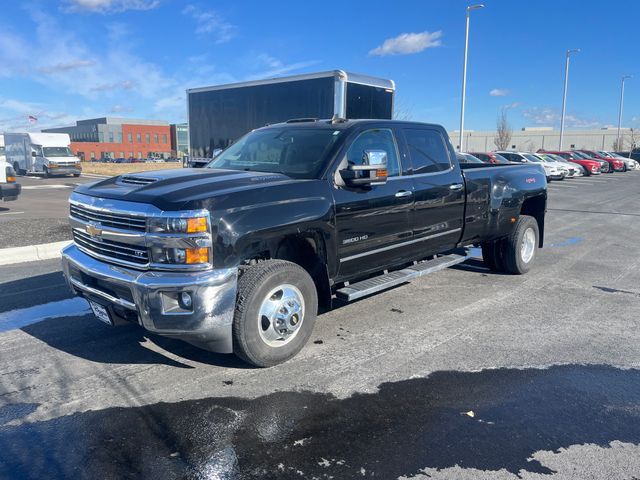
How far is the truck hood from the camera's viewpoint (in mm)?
3686

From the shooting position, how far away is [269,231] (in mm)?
3959

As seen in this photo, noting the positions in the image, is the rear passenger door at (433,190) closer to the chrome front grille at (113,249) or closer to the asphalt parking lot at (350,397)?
the asphalt parking lot at (350,397)

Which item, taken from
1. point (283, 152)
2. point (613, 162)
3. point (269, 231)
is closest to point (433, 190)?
point (283, 152)

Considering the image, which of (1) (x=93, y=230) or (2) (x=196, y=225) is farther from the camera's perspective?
(1) (x=93, y=230)

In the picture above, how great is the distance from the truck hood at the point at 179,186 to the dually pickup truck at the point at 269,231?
1 cm

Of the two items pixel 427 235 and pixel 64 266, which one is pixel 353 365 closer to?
pixel 427 235

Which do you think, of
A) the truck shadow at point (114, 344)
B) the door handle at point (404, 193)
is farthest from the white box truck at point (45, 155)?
the door handle at point (404, 193)

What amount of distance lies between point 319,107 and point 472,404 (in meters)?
10.4

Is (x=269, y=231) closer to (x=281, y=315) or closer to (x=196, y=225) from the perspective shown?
(x=196, y=225)

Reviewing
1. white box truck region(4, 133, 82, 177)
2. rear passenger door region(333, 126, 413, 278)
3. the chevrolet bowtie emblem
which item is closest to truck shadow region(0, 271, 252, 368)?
the chevrolet bowtie emblem

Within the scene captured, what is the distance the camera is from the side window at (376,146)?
16.0 feet

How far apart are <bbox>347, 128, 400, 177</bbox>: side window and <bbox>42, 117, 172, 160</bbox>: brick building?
369 feet

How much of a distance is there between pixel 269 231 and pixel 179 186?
30.5 inches

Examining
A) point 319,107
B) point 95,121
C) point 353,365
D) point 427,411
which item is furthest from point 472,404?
point 95,121
